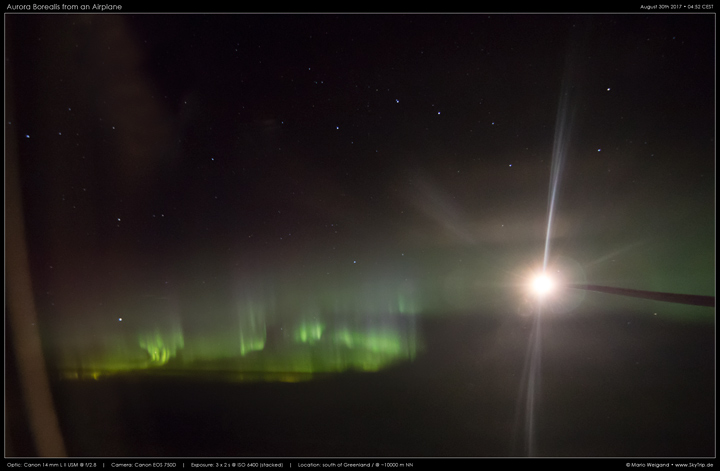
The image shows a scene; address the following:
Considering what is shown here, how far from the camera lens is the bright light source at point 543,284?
791 millimetres

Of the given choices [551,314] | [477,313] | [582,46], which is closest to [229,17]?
[582,46]

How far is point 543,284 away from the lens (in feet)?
2.60

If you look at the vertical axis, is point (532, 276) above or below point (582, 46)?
below

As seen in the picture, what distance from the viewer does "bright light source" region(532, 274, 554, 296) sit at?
2.60 feet

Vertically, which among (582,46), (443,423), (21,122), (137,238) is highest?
(582,46)

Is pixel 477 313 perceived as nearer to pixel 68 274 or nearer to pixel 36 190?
pixel 68 274

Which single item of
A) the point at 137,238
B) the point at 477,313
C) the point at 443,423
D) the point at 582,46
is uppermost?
the point at 582,46

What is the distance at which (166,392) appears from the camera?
0.81m

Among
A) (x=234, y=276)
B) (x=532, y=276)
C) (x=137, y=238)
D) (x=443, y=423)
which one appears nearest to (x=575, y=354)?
(x=532, y=276)

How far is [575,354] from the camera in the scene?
798 mm

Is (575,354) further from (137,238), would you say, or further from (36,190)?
(36,190)

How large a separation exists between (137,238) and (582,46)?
1.33 m

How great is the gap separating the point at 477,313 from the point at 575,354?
30cm

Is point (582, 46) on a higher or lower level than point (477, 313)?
higher
